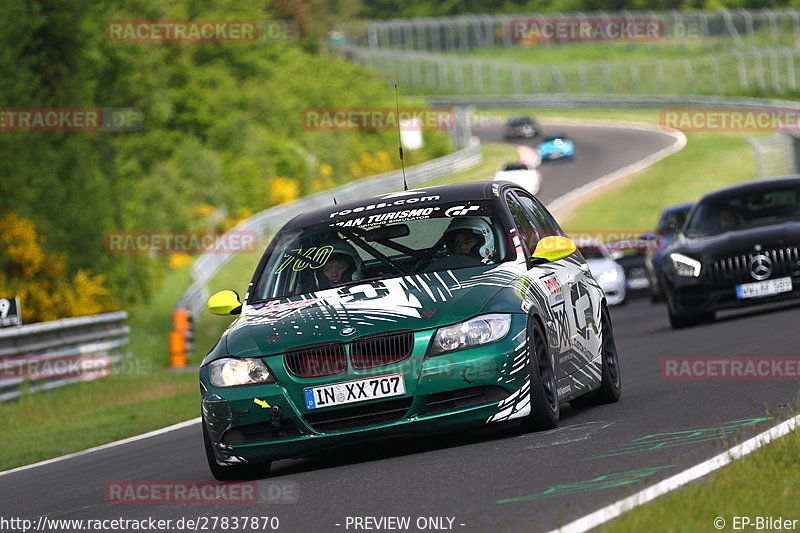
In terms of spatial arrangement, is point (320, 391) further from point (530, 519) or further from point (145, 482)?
point (530, 519)

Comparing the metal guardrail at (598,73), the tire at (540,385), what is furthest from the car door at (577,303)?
the metal guardrail at (598,73)

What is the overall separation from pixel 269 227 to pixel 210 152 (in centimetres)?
1973

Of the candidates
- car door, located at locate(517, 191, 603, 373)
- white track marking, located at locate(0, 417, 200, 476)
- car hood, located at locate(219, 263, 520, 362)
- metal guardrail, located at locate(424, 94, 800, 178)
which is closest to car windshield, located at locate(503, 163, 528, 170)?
metal guardrail, located at locate(424, 94, 800, 178)

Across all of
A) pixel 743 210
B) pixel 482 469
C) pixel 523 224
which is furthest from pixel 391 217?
pixel 743 210

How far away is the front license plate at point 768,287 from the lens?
18.0m

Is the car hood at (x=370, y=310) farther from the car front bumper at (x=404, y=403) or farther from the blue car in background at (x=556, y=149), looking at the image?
the blue car in background at (x=556, y=149)

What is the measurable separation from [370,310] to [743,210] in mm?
10489

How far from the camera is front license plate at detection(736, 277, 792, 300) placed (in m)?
A: 18.0

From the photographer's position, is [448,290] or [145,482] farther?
[145,482]

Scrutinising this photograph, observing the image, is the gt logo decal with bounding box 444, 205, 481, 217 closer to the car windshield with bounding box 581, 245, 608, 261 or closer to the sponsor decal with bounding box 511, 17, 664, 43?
the car windshield with bounding box 581, 245, 608, 261

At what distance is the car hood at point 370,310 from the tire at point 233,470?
2.04 feet

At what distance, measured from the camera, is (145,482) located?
10164 millimetres

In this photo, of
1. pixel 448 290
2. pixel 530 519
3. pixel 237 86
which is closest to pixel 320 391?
pixel 448 290

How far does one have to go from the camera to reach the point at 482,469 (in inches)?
319
